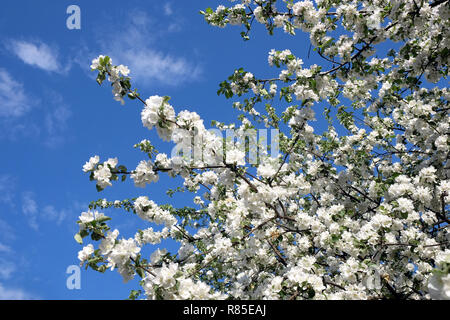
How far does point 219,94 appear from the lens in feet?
18.4

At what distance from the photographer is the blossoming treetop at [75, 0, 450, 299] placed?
3322 mm

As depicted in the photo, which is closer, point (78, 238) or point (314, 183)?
point (78, 238)

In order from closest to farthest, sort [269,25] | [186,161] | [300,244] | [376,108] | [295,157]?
[186,161]
[300,244]
[269,25]
[295,157]
[376,108]

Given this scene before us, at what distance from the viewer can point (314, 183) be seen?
624 centimetres

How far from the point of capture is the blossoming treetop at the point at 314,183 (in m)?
3.32

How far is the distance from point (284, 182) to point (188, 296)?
372 centimetres
